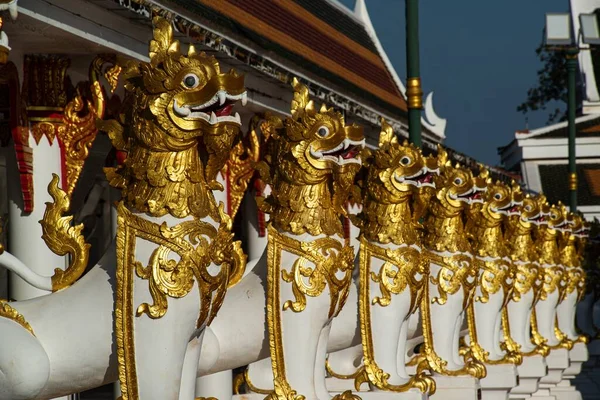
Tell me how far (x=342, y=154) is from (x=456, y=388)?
10.8 ft

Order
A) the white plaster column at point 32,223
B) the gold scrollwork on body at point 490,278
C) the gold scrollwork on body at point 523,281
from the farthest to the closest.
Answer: the gold scrollwork on body at point 523,281, the gold scrollwork on body at point 490,278, the white plaster column at point 32,223

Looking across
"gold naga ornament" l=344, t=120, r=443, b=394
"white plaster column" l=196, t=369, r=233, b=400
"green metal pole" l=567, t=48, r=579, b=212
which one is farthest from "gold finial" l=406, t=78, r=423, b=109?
"green metal pole" l=567, t=48, r=579, b=212

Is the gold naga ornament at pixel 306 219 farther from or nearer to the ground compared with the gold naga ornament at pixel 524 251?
nearer to the ground

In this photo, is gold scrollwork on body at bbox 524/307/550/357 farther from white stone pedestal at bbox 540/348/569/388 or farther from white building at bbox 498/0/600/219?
white building at bbox 498/0/600/219

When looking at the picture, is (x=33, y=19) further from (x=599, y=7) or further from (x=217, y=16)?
(x=599, y=7)

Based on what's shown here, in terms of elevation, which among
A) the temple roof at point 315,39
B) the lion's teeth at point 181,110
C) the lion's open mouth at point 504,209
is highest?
the temple roof at point 315,39

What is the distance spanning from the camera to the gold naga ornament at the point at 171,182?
6.38 meters

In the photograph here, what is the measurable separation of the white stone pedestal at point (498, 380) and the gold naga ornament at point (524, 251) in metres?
1.56

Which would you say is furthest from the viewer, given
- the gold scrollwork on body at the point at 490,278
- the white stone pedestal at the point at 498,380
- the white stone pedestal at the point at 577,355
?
the white stone pedestal at the point at 577,355

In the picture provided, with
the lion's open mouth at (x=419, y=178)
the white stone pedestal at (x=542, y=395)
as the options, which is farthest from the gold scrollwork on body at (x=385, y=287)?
the white stone pedestal at (x=542, y=395)

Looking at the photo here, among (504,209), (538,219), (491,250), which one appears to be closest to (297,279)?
(491,250)

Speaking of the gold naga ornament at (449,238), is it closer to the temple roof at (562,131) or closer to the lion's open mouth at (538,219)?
the lion's open mouth at (538,219)

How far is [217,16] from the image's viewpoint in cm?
1038

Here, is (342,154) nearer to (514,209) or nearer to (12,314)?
(12,314)
